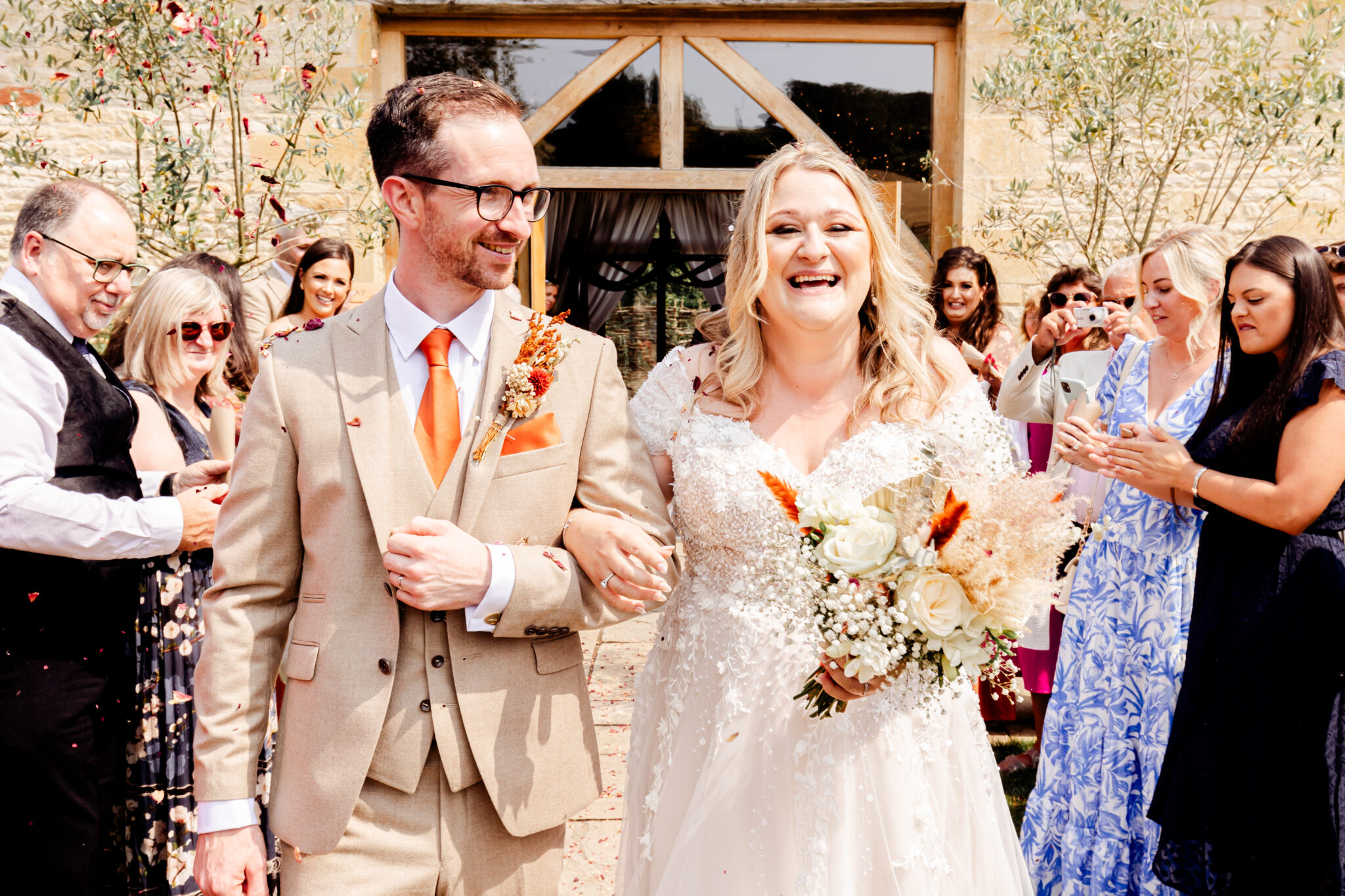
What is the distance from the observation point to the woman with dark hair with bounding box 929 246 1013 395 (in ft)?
18.7

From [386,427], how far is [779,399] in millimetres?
1082

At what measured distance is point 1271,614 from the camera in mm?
2859

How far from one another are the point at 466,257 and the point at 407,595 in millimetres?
652

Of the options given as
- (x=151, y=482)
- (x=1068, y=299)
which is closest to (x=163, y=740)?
(x=151, y=482)

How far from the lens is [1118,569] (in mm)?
Result: 3443

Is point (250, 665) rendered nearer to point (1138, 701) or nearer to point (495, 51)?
point (1138, 701)

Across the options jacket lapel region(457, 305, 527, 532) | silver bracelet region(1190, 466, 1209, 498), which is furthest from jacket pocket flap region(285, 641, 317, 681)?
silver bracelet region(1190, 466, 1209, 498)

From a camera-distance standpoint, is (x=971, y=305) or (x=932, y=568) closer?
(x=932, y=568)

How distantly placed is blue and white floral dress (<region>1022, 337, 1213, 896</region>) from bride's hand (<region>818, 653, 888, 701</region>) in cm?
172

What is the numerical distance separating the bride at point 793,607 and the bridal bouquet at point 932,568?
114 mm

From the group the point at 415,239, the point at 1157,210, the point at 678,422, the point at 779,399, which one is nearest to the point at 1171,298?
the point at 779,399

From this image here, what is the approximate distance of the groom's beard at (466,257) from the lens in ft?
6.21

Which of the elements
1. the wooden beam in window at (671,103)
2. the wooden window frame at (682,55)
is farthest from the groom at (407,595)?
the wooden beam in window at (671,103)

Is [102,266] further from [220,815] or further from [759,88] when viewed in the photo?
[759,88]
